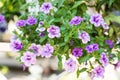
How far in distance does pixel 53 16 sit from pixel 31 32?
15cm

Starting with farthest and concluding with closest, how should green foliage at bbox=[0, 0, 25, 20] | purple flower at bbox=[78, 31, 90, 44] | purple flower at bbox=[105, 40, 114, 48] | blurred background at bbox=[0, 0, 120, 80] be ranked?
green foliage at bbox=[0, 0, 25, 20] < blurred background at bbox=[0, 0, 120, 80] < purple flower at bbox=[105, 40, 114, 48] < purple flower at bbox=[78, 31, 90, 44]

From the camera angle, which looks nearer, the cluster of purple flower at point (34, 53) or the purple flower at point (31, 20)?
the cluster of purple flower at point (34, 53)

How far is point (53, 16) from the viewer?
1.56 m

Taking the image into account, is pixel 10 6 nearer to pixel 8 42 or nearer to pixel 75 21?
pixel 8 42

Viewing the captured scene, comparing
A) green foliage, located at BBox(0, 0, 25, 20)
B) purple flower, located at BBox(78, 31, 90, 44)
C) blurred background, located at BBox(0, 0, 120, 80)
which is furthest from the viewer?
green foliage, located at BBox(0, 0, 25, 20)

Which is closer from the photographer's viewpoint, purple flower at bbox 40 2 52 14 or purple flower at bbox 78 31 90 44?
purple flower at bbox 78 31 90 44

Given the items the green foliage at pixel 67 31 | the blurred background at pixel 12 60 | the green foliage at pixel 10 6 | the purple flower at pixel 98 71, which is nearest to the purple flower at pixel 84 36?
the green foliage at pixel 67 31

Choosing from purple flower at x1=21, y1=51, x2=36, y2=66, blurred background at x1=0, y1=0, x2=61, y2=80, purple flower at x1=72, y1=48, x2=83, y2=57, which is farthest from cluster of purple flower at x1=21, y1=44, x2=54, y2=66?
blurred background at x1=0, y1=0, x2=61, y2=80

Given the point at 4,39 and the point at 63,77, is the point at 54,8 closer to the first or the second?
the point at 63,77

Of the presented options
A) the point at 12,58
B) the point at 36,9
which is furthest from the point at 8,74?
the point at 36,9

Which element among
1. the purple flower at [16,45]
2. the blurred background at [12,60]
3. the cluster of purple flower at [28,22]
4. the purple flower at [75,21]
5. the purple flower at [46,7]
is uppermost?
the blurred background at [12,60]

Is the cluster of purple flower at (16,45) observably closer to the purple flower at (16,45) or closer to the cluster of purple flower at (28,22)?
the purple flower at (16,45)

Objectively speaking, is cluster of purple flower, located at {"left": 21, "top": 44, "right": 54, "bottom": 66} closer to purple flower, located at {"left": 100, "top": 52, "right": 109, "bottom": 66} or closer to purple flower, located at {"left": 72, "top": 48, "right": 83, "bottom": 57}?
Answer: purple flower, located at {"left": 72, "top": 48, "right": 83, "bottom": 57}

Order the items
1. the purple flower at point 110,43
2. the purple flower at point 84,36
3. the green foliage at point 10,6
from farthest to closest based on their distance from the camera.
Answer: the green foliage at point 10,6 < the purple flower at point 110,43 < the purple flower at point 84,36
